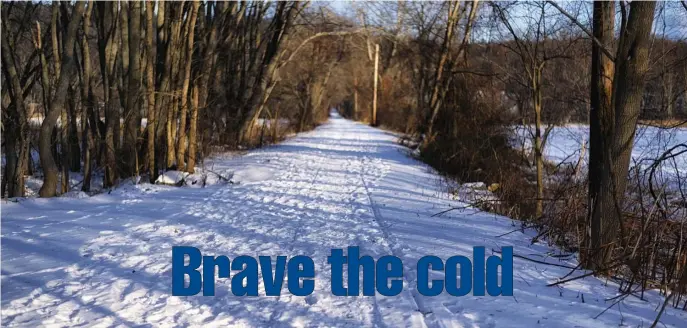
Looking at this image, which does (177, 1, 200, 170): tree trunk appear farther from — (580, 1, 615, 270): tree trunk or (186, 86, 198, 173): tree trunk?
(580, 1, 615, 270): tree trunk

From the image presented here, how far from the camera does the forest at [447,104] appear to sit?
243 inches

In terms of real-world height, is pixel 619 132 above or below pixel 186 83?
below

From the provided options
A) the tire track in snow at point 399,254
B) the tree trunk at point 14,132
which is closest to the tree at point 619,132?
→ the tire track in snow at point 399,254

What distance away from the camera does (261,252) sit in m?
6.82

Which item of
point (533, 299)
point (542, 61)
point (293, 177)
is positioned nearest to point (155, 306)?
point (533, 299)

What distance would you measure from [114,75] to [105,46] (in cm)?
75

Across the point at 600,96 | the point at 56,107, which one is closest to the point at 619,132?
the point at 600,96

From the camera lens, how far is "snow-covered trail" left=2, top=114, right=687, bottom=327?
4801mm

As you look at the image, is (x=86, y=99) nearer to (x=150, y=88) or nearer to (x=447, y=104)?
(x=150, y=88)

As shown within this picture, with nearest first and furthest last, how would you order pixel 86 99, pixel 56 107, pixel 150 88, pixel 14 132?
pixel 56 107 → pixel 14 132 → pixel 150 88 → pixel 86 99

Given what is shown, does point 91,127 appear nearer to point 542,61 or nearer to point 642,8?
point 542,61

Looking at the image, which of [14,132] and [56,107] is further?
[14,132]

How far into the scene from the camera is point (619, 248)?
6117mm

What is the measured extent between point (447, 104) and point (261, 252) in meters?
13.3
